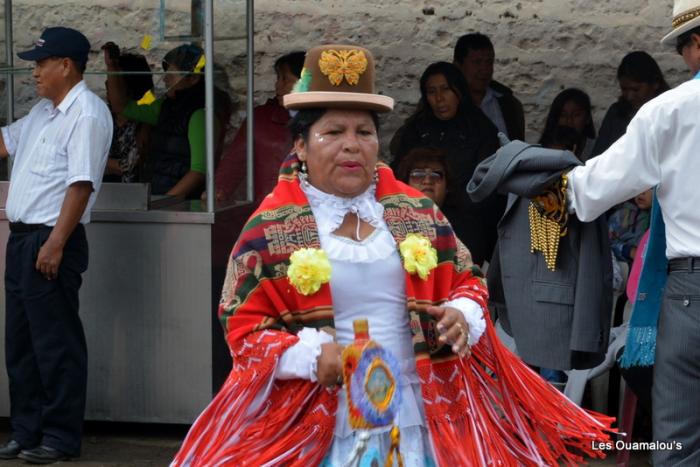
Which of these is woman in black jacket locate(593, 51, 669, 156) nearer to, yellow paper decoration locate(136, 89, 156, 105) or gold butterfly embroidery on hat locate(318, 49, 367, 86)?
yellow paper decoration locate(136, 89, 156, 105)

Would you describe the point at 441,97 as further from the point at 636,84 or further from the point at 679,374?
the point at 679,374

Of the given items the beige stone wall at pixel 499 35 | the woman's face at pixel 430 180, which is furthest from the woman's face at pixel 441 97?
the beige stone wall at pixel 499 35

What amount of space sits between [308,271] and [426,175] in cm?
338

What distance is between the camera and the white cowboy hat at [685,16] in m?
4.08

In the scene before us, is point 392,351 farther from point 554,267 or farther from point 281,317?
point 554,267

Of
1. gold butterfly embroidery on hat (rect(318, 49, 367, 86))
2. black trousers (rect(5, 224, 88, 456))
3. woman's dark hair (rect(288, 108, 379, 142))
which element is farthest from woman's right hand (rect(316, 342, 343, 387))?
black trousers (rect(5, 224, 88, 456))

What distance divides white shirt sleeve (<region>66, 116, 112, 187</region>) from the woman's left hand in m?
2.80

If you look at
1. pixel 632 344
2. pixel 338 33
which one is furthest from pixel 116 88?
pixel 632 344

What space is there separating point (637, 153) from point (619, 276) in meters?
2.38

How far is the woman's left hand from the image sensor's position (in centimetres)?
322

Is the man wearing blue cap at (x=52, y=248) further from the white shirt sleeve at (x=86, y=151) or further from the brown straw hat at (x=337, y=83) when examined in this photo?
the brown straw hat at (x=337, y=83)

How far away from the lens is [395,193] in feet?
11.5

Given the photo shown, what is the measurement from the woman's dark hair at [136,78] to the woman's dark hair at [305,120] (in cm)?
295

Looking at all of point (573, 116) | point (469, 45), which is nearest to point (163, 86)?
point (469, 45)
